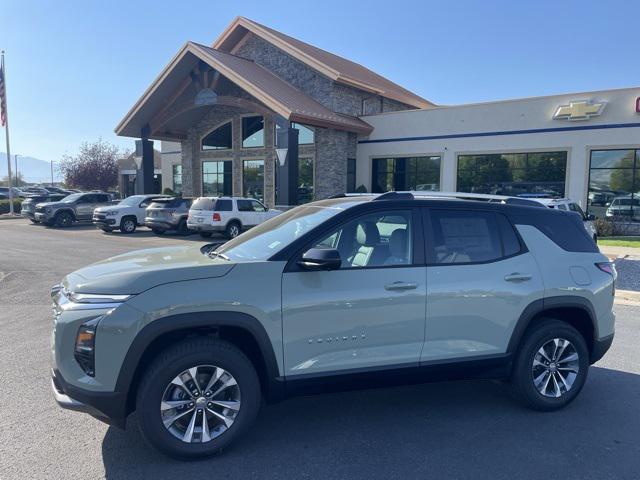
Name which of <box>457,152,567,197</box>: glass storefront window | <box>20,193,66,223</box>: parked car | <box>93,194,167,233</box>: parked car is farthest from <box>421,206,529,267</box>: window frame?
<box>20,193,66,223</box>: parked car

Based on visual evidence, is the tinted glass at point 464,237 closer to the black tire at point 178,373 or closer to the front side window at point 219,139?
the black tire at point 178,373

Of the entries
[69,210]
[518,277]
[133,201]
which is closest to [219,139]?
[133,201]

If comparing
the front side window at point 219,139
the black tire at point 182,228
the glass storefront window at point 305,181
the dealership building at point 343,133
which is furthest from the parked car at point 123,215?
the front side window at point 219,139

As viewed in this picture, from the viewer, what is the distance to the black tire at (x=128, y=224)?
20.3 meters

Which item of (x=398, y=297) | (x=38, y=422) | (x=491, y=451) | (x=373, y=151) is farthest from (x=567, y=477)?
(x=373, y=151)

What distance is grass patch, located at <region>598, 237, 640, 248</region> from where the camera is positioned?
15742 millimetres

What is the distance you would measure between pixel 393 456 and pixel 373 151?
21.9 m

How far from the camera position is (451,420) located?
395cm

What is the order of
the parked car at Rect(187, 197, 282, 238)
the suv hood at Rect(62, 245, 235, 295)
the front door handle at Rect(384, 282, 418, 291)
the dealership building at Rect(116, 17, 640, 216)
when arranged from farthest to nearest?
the dealership building at Rect(116, 17, 640, 216) → the parked car at Rect(187, 197, 282, 238) → the front door handle at Rect(384, 282, 418, 291) → the suv hood at Rect(62, 245, 235, 295)

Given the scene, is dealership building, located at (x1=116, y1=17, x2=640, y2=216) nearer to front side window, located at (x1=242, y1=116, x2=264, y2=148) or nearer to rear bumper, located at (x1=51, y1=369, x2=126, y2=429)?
front side window, located at (x1=242, y1=116, x2=264, y2=148)

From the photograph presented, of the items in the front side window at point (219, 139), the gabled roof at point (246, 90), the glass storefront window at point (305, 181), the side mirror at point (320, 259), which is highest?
the gabled roof at point (246, 90)

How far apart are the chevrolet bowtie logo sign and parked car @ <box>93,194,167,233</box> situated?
16642 mm

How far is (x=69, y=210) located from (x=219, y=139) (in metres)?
8.81

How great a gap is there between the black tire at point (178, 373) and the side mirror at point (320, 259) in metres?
0.73
